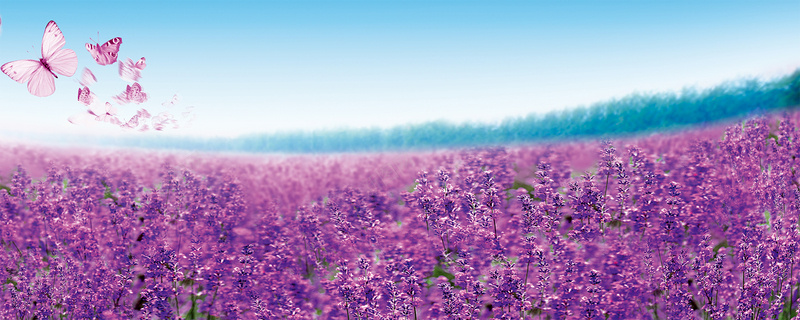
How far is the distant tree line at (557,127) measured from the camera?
21.8 feet

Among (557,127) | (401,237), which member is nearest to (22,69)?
(401,237)

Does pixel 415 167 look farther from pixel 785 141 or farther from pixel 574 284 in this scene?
pixel 785 141

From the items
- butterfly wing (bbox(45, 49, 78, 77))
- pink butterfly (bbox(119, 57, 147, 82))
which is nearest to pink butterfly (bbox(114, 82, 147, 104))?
pink butterfly (bbox(119, 57, 147, 82))

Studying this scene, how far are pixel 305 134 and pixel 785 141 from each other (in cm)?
847

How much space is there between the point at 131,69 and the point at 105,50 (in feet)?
1.13

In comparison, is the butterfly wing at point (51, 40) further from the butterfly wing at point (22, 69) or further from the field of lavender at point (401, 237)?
the field of lavender at point (401, 237)

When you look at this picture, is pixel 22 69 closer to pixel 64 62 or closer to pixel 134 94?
pixel 64 62

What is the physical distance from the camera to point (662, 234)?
19.5ft

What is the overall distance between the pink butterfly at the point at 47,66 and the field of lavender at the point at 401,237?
2.46 meters

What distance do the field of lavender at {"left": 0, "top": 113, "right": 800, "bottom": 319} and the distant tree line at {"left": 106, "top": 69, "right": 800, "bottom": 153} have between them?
36cm

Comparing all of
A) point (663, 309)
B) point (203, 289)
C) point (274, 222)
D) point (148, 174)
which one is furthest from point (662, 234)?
point (148, 174)

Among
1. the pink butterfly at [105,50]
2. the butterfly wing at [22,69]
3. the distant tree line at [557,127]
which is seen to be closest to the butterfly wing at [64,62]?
the butterfly wing at [22,69]

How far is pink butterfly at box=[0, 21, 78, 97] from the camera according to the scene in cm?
389

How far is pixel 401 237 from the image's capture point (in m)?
5.44
